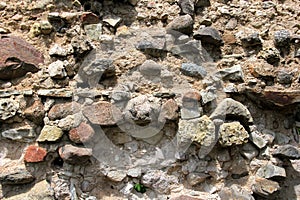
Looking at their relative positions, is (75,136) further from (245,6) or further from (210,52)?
(245,6)

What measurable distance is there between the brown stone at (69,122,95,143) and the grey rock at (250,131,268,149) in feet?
3.50

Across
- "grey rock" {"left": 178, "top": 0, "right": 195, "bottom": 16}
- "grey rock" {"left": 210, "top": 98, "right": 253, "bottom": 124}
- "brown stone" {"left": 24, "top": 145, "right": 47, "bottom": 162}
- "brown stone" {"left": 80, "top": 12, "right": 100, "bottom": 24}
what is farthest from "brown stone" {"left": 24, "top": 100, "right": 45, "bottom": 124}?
"grey rock" {"left": 178, "top": 0, "right": 195, "bottom": 16}

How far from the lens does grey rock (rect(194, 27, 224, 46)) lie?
2518mm

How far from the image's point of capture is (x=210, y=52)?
2574 millimetres

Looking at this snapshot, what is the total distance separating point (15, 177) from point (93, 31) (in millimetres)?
1056

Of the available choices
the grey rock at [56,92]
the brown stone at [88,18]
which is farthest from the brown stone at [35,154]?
the brown stone at [88,18]

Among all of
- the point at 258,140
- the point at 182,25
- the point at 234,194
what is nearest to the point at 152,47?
the point at 182,25

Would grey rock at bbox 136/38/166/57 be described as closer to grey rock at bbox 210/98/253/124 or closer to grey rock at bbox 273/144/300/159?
grey rock at bbox 210/98/253/124

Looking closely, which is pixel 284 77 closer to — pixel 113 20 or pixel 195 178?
pixel 195 178

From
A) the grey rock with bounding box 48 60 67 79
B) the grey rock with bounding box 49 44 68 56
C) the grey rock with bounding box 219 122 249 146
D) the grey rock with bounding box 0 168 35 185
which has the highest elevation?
the grey rock with bounding box 49 44 68 56

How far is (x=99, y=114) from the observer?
2.23m

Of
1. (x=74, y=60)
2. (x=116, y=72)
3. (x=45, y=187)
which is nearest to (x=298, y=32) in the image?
(x=116, y=72)

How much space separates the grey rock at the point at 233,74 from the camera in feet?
8.14

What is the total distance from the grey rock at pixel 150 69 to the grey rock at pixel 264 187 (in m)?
0.96
